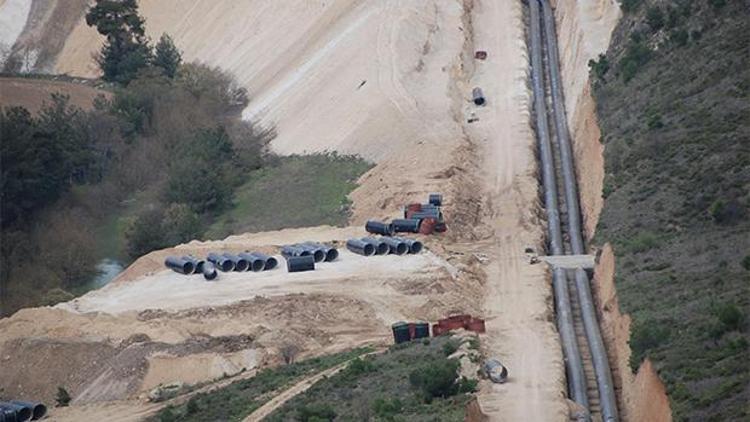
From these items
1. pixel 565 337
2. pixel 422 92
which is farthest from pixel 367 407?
pixel 422 92

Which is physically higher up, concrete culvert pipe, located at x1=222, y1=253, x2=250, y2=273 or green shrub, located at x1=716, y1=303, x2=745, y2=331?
concrete culvert pipe, located at x1=222, y1=253, x2=250, y2=273

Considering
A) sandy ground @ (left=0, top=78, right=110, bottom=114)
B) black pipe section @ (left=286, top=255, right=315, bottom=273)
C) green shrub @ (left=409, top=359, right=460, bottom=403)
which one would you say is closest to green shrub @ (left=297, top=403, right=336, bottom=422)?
green shrub @ (left=409, top=359, right=460, bottom=403)

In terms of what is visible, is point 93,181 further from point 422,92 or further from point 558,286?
point 558,286

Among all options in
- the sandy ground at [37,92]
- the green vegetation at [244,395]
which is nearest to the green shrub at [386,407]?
the green vegetation at [244,395]

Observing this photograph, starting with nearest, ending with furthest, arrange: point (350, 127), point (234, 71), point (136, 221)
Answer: point (136, 221) < point (350, 127) < point (234, 71)

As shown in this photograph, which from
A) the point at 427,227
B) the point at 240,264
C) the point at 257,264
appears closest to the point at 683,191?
the point at 427,227

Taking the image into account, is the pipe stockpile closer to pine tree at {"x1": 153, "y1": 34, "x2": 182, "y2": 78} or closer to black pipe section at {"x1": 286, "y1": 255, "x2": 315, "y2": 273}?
black pipe section at {"x1": 286, "y1": 255, "x2": 315, "y2": 273}
